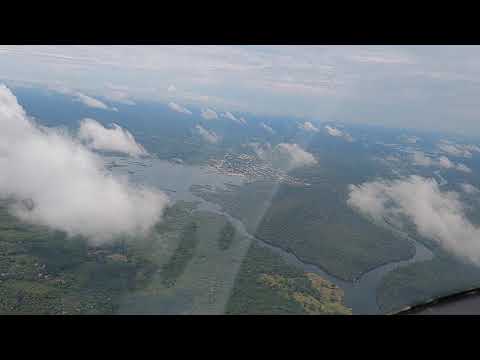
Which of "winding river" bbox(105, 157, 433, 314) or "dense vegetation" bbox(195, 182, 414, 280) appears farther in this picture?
"dense vegetation" bbox(195, 182, 414, 280)

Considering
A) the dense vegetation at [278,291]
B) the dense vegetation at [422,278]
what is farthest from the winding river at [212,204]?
the dense vegetation at [278,291]

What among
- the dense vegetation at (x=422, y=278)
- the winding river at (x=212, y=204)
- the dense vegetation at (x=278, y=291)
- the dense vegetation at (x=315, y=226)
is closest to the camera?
the dense vegetation at (x=278, y=291)

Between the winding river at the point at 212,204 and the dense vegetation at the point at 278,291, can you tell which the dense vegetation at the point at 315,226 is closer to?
the winding river at the point at 212,204

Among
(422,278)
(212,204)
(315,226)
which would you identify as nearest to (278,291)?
(422,278)

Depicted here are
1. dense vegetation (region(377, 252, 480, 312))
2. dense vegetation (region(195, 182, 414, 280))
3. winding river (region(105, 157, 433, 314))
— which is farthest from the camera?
dense vegetation (region(195, 182, 414, 280))

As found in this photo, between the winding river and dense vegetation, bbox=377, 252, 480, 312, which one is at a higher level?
dense vegetation, bbox=377, 252, 480, 312

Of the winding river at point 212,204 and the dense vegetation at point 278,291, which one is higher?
the dense vegetation at point 278,291

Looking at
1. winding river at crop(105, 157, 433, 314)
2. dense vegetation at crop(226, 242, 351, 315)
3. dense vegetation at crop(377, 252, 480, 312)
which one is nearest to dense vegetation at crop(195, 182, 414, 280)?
winding river at crop(105, 157, 433, 314)

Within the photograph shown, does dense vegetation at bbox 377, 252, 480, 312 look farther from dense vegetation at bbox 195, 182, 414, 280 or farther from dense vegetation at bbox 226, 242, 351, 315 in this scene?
dense vegetation at bbox 226, 242, 351, 315
